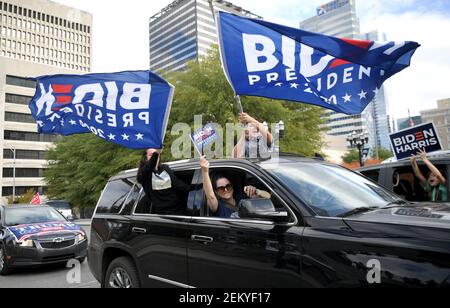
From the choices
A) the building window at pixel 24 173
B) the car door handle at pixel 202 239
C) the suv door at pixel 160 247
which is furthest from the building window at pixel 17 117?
the car door handle at pixel 202 239

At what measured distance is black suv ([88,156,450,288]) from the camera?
8.29 ft

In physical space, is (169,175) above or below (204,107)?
below

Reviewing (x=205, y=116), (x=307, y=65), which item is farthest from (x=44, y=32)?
(x=307, y=65)

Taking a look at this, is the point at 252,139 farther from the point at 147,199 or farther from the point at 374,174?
the point at 374,174

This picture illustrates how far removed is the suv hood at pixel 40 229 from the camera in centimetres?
859

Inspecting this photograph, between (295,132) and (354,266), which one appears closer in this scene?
(354,266)

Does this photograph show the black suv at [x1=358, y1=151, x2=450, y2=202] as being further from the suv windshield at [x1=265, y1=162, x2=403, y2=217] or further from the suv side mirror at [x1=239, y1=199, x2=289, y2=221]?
the suv side mirror at [x1=239, y1=199, x2=289, y2=221]

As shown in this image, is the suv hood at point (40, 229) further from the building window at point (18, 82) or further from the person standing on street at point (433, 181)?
the building window at point (18, 82)

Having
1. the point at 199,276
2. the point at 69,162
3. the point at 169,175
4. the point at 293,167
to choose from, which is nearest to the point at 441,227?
the point at 293,167

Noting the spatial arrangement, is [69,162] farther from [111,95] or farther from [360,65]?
[360,65]

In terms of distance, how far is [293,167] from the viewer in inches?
147

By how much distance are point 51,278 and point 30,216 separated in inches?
94.1

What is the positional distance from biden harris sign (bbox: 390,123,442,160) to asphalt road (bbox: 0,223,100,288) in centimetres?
576

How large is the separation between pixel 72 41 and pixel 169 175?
434 ft
